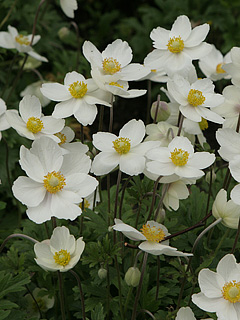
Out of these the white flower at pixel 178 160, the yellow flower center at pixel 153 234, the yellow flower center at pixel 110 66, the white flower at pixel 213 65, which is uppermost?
the yellow flower center at pixel 110 66

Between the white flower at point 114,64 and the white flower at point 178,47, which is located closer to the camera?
the white flower at point 114,64

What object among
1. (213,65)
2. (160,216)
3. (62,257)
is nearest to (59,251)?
(62,257)

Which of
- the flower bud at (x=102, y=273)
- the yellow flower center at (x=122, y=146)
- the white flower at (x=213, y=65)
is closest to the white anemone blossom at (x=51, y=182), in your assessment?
the yellow flower center at (x=122, y=146)

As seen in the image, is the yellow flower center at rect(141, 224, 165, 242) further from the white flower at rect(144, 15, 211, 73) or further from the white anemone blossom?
the white flower at rect(144, 15, 211, 73)

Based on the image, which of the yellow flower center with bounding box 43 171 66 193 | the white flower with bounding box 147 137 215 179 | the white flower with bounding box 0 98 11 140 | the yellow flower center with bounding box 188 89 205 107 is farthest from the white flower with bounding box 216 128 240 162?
the white flower with bounding box 0 98 11 140

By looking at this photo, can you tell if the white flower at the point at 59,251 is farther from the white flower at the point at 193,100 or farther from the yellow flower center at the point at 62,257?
the white flower at the point at 193,100

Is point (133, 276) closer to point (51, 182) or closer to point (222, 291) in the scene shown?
point (222, 291)

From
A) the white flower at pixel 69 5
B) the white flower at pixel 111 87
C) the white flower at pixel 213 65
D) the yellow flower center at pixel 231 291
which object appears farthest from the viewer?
the white flower at pixel 69 5
